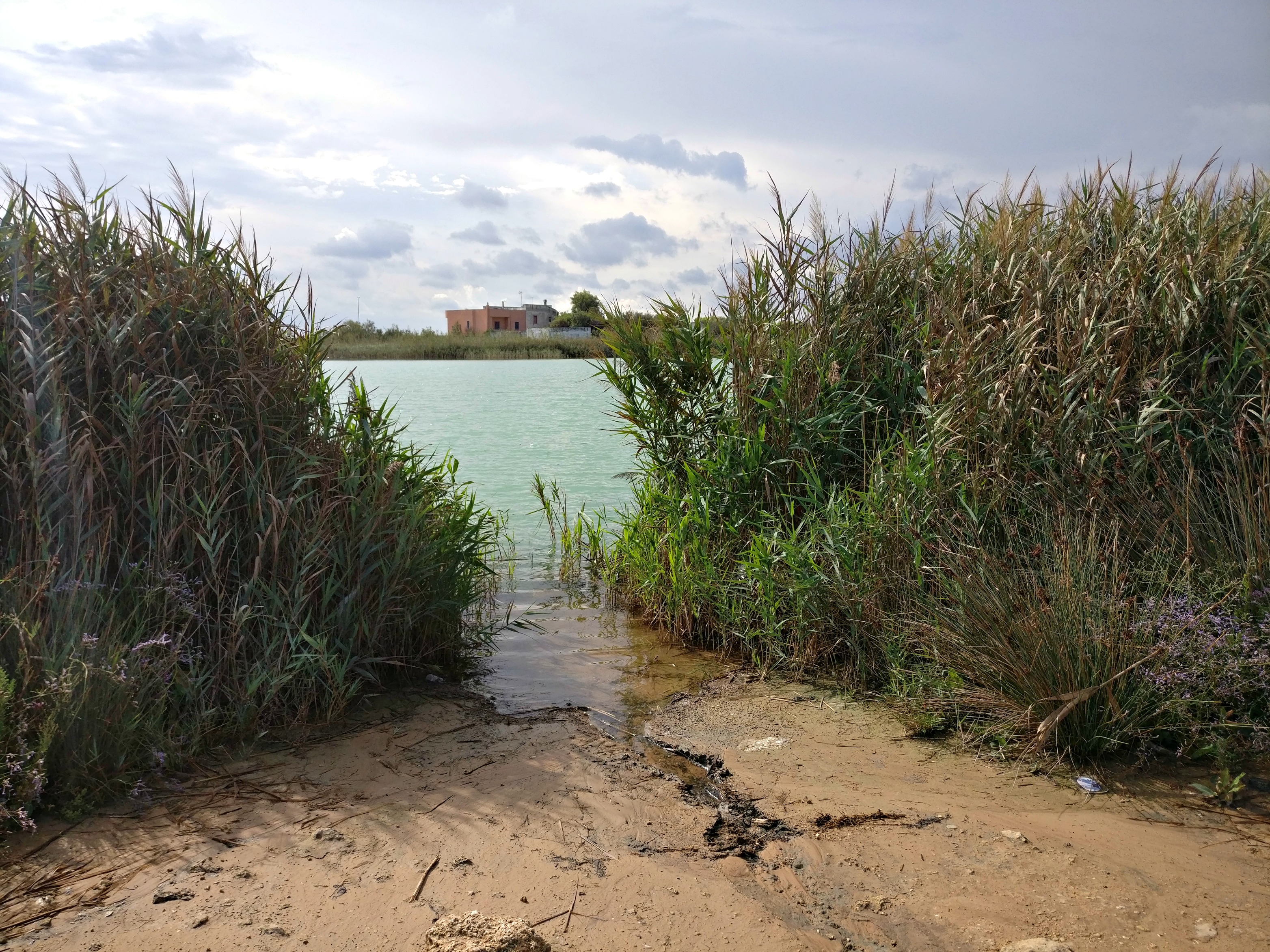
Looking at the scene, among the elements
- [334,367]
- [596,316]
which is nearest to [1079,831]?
[334,367]

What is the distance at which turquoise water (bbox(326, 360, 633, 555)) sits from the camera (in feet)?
38.7

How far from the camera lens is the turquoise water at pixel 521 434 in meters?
11.8

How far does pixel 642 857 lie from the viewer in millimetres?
3305

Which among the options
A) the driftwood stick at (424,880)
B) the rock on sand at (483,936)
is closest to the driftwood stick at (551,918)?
the rock on sand at (483,936)

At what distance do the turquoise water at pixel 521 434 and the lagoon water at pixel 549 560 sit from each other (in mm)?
44

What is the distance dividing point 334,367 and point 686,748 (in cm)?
314

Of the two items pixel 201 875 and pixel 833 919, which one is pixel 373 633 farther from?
pixel 833 919

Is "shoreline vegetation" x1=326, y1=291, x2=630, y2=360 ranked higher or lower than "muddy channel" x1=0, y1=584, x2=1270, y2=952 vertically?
→ higher

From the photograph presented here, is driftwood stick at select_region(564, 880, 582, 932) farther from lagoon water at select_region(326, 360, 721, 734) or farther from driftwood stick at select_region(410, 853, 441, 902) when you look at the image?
lagoon water at select_region(326, 360, 721, 734)

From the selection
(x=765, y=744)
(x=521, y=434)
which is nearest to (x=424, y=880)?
(x=765, y=744)

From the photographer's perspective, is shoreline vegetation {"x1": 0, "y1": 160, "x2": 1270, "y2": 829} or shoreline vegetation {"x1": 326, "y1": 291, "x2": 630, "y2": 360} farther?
shoreline vegetation {"x1": 326, "y1": 291, "x2": 630, "y2": 360}

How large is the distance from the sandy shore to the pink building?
235ft

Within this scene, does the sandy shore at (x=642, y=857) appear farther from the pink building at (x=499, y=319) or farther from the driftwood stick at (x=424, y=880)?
the pink building at (x=499, y=319)

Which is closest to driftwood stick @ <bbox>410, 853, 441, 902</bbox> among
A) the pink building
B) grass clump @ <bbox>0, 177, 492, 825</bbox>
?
grass clump @ <bbox>0, 177, 492, 825</bbox>
